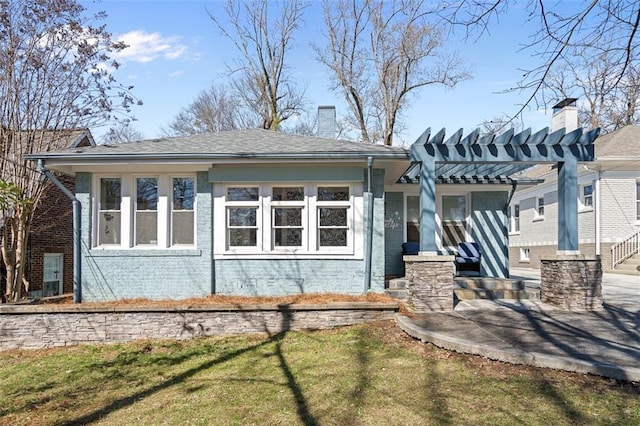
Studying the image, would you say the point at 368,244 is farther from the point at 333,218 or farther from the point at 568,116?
the point at 568,116

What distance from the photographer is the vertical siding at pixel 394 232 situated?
1059 cm

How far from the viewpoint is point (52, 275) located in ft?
47.2

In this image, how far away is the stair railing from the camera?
15.0m

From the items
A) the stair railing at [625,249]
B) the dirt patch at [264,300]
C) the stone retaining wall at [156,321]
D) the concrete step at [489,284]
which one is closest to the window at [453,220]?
the concrete step at [489,284]

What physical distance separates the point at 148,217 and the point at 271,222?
257 cm

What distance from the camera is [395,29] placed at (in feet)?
71.4

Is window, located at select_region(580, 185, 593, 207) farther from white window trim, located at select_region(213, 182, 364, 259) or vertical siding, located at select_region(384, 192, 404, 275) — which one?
white window trim, located at select_region(213, 182, 364, 259)

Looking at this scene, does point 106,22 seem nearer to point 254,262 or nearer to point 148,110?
point 148,110

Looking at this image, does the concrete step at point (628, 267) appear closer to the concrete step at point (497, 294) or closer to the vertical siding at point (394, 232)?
the concrete step at point (497, 294)

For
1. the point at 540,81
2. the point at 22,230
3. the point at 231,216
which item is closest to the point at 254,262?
the point at 231,216

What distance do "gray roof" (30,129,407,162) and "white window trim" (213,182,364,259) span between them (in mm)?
713

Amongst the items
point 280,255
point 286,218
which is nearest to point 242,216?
point 286,218

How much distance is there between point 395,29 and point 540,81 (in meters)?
19.0

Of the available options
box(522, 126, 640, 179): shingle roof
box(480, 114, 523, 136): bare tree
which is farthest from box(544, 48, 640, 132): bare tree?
box(522, 126, 640, 179): shingle roof
